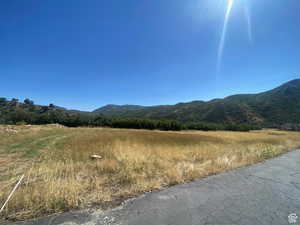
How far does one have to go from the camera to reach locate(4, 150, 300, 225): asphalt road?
6.82 ft

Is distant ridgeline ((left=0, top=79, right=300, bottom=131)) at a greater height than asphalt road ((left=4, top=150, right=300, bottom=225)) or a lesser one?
greater

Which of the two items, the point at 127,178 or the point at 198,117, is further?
the point at 198,117

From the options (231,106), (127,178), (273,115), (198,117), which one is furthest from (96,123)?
(273,115)

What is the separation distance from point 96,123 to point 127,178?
5270cm

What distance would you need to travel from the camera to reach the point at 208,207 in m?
2.46

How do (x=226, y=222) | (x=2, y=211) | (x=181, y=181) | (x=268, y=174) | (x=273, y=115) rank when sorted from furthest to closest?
(x=273, y=115) → (x=268, y=174) → (x=181, y=181) → (x=2, y=211) → (x=226, y=222)

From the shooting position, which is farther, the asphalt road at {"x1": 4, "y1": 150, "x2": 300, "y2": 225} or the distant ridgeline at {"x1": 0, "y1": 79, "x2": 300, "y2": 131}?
the distant ridgeline at {"x1": 0, "y1": 79, "x2": 300, "y2": 131}

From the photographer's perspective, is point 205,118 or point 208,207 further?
point 205,118

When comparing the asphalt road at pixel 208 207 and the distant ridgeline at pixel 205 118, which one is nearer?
the asphalt road at pixel 208 207

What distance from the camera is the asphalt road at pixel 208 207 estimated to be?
6.82 ft

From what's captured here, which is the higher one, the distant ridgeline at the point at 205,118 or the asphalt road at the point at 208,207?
the distant ridgeline at the point at 205,118

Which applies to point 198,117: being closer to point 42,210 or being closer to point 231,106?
point 231,106

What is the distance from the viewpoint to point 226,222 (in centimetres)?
208

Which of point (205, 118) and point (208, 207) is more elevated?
point (205, 118)
